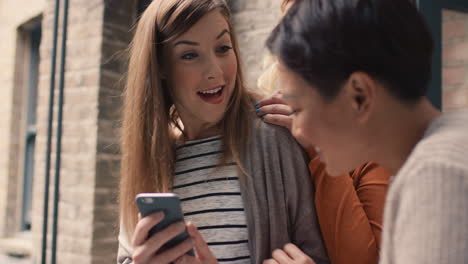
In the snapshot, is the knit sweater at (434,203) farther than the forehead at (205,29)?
No

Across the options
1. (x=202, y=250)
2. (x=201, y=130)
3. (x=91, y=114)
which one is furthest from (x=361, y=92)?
(x=91, y=114)

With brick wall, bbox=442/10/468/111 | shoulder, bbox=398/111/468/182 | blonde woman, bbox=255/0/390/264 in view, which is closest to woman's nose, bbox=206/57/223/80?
blonde woman, bbox=255/0/390/264

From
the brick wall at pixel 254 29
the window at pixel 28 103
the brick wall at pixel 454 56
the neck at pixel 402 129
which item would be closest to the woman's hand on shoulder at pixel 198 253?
the neck at pixel 402 129

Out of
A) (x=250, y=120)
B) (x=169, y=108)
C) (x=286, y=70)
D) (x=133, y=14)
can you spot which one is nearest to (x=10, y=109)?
(x=133, y=14)

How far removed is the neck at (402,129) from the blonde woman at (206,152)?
1.42ft

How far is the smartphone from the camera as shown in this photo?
0.88m

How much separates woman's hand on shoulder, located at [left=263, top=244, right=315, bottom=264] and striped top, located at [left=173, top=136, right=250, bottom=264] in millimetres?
104

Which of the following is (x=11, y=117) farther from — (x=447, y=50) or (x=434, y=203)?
(x=434, y=203)

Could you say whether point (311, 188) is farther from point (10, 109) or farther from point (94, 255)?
point (10, 109)

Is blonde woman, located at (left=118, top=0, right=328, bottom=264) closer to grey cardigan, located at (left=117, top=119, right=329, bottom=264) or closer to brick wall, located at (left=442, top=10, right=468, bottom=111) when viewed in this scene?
grey cardigan, located at (left=117, top=119, right=329, bottom=264)

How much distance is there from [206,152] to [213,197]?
0.15m

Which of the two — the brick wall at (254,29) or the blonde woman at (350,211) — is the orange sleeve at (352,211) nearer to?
the blonde woman at (350,211)

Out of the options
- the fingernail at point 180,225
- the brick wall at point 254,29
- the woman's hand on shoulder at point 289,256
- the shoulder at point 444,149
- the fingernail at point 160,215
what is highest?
the brick wall at point 254,29

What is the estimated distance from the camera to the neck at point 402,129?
0.68 m
